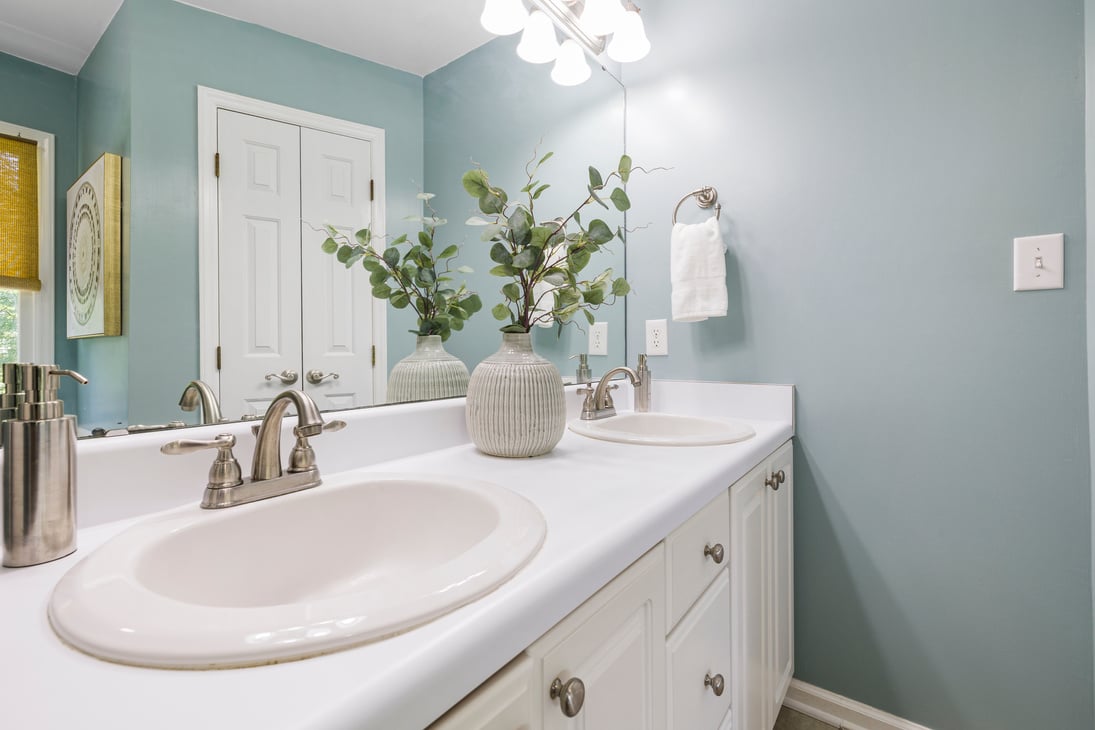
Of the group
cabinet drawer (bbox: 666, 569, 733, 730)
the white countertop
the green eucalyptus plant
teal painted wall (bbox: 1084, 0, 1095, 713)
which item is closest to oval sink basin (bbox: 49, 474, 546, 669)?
the white countertop

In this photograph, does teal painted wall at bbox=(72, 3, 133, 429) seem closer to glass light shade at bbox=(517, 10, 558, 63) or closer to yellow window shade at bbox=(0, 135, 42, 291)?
yellow window shade at bbox=(0, 135, 42, 291)

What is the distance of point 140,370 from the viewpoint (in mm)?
702

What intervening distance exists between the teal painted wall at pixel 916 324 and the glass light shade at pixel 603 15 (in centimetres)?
22

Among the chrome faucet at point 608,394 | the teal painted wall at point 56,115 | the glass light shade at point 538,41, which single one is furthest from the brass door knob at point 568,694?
the glass light shade at point 538,41

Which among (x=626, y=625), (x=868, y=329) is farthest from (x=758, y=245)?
(x=626, y=625)

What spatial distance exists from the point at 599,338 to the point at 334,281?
0.98m

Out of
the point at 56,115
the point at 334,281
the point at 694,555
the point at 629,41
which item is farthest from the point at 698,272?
the point at 56,115

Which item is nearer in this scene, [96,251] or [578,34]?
[96,251]

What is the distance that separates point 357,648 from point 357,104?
890mm

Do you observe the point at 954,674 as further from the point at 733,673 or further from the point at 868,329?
the point at 868,329

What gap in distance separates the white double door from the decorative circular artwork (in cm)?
14

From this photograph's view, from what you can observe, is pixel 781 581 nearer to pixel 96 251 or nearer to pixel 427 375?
pixel 427 375

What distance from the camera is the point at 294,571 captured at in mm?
681

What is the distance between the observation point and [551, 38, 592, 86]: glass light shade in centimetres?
159
